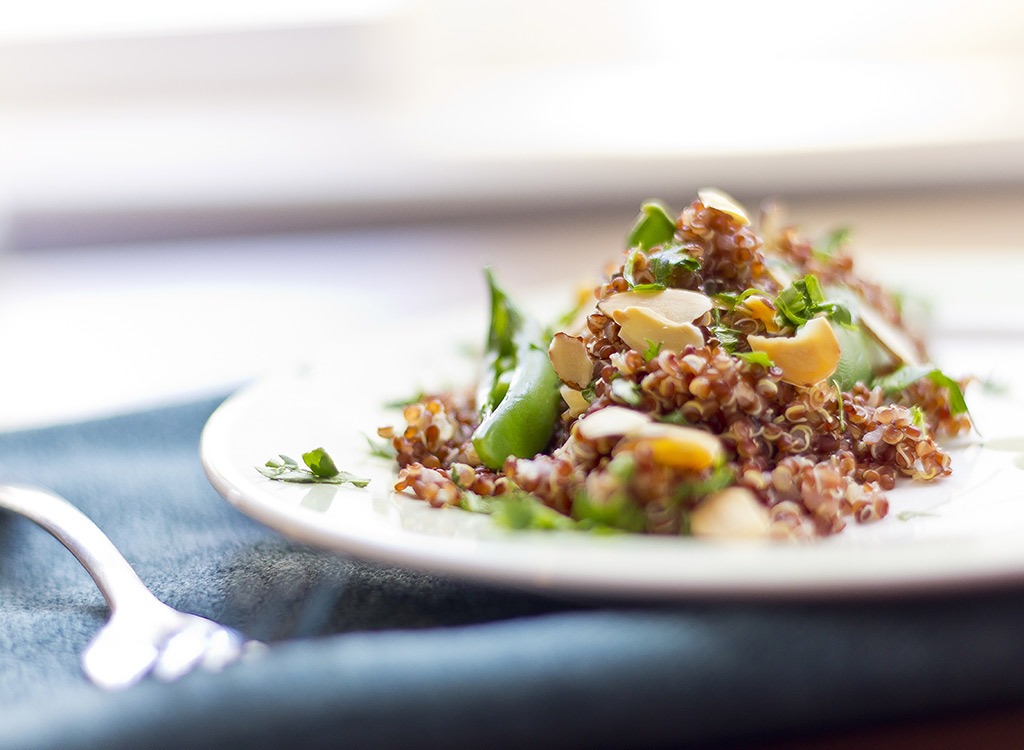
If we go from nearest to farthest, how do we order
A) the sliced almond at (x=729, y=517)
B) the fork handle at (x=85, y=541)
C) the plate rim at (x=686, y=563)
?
the plate rim at (x=686, y=563)
the sliced almond at (x=729, y=517)
the fork handle at (x=85, y=541)

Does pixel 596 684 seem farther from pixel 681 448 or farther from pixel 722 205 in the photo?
pixel 722 205

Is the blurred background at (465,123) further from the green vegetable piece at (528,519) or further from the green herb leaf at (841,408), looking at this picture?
the green vegetable piece at (528,519)

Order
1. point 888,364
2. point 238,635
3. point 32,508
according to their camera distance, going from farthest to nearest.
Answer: point 888,364, point 32,508, point 238,635

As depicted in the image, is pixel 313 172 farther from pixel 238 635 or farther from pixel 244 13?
pixel 238 635

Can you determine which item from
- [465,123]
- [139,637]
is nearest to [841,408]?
[139,637]

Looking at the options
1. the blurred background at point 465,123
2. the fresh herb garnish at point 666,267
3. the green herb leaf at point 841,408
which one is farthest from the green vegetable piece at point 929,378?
the blurred background at point 465,123

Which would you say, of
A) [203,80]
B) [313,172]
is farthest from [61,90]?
[313,172]

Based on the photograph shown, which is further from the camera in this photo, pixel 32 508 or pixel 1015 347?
pixel 1015 347
